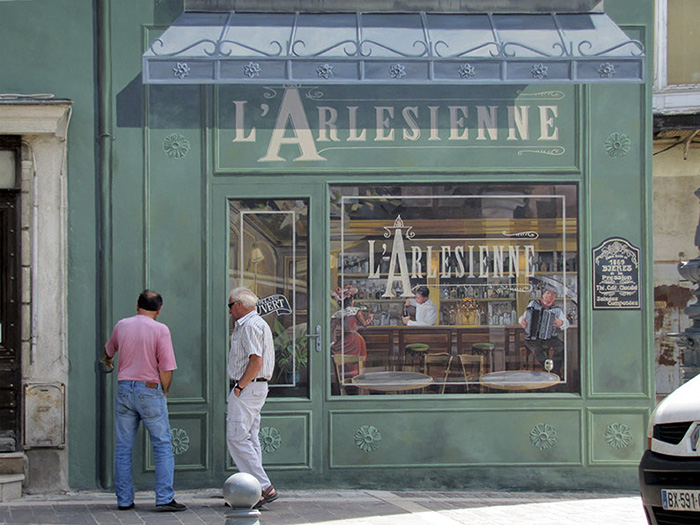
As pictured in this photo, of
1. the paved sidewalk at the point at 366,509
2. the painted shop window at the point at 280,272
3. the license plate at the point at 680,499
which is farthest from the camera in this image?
the painted shop window at the point at 280,272

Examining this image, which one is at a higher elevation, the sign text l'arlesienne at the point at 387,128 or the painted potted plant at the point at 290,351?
the sign text l'arlesienne at the point at 387,128

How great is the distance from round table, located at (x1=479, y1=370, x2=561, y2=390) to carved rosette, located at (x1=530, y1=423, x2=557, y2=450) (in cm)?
37

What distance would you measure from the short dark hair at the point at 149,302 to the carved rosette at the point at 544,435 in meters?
3.64

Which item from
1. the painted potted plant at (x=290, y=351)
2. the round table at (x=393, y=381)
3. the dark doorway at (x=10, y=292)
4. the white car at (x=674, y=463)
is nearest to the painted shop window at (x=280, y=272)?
the painted potted plant at (x=290, y=351)

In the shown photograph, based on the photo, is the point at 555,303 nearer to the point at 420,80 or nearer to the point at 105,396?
the point at 420,80

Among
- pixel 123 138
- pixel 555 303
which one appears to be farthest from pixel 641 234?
pixel 123 138

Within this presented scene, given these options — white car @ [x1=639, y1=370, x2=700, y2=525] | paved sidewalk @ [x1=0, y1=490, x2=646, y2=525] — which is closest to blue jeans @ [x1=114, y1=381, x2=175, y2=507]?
paved sidewalk @ [x1=0, y1=490, x2=646, y2=525]

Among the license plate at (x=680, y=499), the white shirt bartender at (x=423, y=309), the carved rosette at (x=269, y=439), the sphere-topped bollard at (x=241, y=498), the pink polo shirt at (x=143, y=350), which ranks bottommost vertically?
the carved rosette at (x=269, y=439)

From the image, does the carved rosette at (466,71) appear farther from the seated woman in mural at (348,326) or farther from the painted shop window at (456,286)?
the seated woman in mural at (348,326)

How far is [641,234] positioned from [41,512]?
586 centimetres

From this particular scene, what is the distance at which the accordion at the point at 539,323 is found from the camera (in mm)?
8625

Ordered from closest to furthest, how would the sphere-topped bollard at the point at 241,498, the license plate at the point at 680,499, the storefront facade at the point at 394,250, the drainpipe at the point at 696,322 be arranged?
the sphere-topped bollard at the point at 241,498 → the license plate at the point at 680,499 → the drainpipe at the point at 696,322 → the storefront facade at the point at 394,250

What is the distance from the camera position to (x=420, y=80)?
8.11 metres

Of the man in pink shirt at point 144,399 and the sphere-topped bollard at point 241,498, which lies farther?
the man in pink shirt at point 144,399
